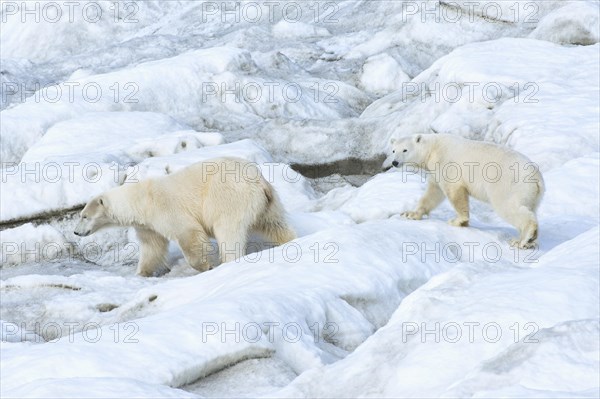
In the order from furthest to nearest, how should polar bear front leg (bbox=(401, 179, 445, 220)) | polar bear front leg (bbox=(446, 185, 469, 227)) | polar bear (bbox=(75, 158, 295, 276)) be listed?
1. polar bear front leg (bbox=(401, 179, 445, 220))
2. polar bear (bbox=(75, 158, 295, 276))
3. polar bear front leg (bbox=(446, 185, 469, 227))

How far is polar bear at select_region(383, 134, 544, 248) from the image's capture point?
9.19 metres

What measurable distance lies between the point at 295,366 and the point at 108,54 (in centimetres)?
1884

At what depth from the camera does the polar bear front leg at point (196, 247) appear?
1013 cm

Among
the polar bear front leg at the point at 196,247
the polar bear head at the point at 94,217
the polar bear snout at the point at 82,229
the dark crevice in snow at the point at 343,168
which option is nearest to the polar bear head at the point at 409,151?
the polar bear front leg at the point at 196,247

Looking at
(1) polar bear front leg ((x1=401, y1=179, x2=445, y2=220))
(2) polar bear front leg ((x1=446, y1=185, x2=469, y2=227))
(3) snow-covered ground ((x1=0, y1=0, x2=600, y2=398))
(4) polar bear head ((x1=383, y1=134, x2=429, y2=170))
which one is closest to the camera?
(3) snow-covered ground ((x1=0, y1=0, x2=600, y2=398))

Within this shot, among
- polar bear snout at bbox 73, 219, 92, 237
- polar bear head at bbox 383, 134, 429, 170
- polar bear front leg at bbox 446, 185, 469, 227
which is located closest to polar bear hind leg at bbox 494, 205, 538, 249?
polar bear front leg at bbox 446, 185, 469, 227

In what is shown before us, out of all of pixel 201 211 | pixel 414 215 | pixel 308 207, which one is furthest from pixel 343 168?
pixel 201 211

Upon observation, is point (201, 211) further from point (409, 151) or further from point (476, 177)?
point (476, 177)

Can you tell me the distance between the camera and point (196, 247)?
10.1 m

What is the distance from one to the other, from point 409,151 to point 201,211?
2350 millimetres

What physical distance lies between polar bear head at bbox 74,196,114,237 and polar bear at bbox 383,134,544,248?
3322mm

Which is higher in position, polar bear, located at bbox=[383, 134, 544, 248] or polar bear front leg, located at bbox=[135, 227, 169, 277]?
polar bear, located at bbox=[383, 134, 544, 248]

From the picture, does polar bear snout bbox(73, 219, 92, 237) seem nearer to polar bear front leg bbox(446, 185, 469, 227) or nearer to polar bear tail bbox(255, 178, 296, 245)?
polar bear tail bbox(255, 178, 296, 245)

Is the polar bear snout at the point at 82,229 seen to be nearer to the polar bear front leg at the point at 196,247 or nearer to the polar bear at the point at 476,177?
the polar bear front leg at the point at 196,247
